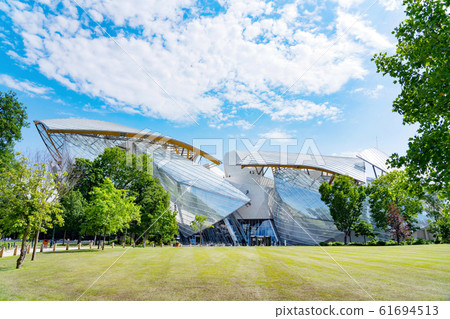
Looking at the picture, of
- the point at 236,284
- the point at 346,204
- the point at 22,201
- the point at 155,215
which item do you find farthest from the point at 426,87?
the point at 346,204

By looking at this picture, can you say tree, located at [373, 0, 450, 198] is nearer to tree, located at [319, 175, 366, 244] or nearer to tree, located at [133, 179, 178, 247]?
tree, located at [133, 179, 178, 247]

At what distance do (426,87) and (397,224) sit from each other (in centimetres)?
3220

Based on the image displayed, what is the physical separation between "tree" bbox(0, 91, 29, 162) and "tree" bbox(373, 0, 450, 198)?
28851 mm

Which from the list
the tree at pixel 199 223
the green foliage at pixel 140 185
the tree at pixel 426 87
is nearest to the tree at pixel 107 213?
the green foliage at pixel 140 185

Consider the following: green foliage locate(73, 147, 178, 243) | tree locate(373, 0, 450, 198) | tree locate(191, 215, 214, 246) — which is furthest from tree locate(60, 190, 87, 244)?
tree locate(373, 0, 450, 198)

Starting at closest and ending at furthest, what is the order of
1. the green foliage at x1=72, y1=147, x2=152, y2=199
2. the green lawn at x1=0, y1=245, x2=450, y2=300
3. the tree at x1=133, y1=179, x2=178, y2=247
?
1. the green lawn at x1=0, y1=245, x2=450, y2=300
2. the tree at x1=133, y1=179, x2=178, y2=247
3. the green foliage at x1=72, y1=147, x2=152, y2=199

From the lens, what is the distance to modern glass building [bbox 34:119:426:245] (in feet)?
133

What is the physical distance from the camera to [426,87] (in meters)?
7.98

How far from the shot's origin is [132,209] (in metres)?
25.5

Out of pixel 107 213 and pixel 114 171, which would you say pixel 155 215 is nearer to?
pixel 107 213

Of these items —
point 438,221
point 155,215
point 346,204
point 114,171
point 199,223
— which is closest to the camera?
point 155,215

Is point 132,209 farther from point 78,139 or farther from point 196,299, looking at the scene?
point 78,139
